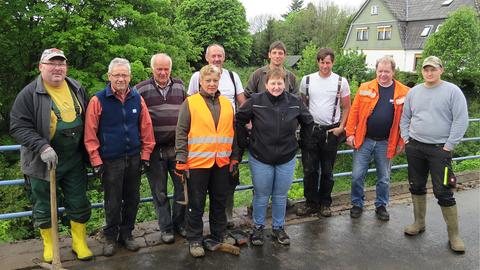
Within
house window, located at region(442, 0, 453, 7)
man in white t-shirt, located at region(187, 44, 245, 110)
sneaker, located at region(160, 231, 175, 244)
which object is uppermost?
house window, located at region(442, 0, 453, 7)

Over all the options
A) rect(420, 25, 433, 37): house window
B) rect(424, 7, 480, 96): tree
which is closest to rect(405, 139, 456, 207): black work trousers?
rect(424, 7, 480, 96): tree

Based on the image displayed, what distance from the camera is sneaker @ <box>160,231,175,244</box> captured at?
428 cm

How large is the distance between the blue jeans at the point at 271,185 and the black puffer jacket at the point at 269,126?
0.29ft

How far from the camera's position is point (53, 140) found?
362cm

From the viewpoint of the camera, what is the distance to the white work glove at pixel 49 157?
3.40m

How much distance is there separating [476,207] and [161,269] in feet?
14.6

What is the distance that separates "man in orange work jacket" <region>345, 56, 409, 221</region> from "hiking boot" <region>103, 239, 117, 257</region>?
2991 millimetres

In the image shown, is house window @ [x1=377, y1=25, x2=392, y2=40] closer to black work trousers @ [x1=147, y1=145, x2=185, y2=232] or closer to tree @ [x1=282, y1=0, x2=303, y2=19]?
black work trousers @ [x1=147, y1=145, x2=185, y2=232]

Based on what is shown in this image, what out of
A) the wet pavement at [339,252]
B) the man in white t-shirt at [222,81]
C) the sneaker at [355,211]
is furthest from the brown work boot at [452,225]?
the man in white t-shirt at [222,81]

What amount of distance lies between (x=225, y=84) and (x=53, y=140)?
188 cm

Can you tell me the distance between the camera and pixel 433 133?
430 centimetres

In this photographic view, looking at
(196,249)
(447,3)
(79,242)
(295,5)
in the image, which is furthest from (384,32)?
(295,5)

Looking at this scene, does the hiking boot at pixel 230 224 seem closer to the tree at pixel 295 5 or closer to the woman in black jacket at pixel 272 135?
the woman in black jacket at pixel 272 135

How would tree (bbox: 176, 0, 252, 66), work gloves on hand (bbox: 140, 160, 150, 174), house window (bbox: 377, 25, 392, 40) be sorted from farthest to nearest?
house window (bbox: 377, 25, 392, 40)
tree (bbox: 176, 0, 252, 66)
work gloves on hand (bbox: 140, 160, 150, 174)
